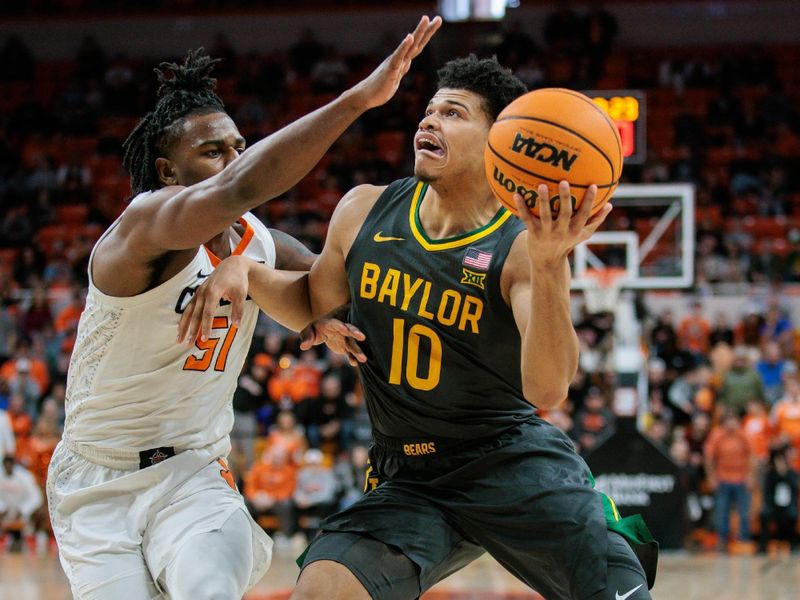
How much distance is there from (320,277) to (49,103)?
20.0 meters

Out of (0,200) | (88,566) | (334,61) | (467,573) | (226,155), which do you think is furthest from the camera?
(334,61)

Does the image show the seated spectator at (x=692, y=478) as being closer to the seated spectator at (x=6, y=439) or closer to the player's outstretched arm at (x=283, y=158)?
the seated spectator at (x=6, y=439)

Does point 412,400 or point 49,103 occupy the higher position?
point 49,103

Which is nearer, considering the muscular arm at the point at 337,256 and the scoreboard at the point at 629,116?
the muscular arm at the point at 337,256

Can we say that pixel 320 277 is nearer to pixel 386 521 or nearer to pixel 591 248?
pixel 386 521

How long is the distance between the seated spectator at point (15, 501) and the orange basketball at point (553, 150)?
10488 mm

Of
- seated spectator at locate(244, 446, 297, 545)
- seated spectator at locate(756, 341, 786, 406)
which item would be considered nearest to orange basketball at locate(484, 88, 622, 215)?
seated spectator at locate(244, 446, 297, 545)

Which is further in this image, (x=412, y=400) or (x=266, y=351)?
(x=266, y=351)

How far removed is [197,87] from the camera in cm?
446

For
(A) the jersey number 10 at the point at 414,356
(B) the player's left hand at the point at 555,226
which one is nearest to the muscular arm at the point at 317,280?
(A) the jersey number 10 at the point at 414,356

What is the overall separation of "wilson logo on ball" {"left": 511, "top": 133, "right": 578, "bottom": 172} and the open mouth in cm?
72

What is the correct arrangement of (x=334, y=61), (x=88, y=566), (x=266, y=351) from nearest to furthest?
1. (x=88, y=566)
2. (x=266, y=351)
3. (x=334, y=61)

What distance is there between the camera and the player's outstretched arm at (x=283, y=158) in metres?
3.44

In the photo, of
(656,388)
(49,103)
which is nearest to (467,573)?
(656,388)
